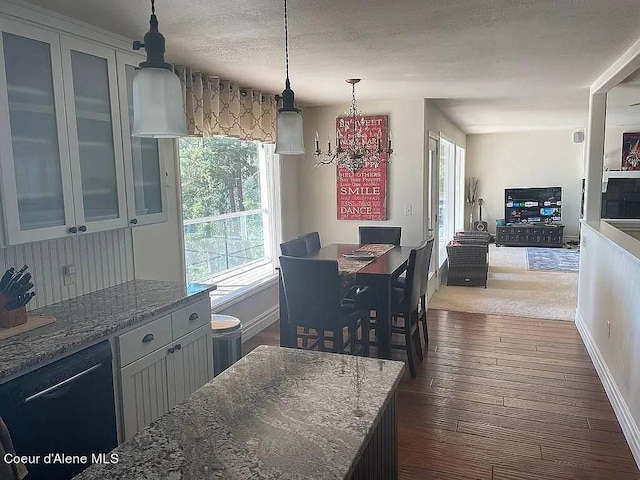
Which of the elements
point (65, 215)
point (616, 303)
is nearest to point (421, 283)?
point (616, 303)

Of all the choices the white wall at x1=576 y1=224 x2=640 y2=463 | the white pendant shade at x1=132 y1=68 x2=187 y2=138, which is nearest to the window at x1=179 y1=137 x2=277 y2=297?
the white pendant shade at x1=132 y1=68 x2=187 y2=138

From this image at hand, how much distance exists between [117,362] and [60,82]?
1.30 meters

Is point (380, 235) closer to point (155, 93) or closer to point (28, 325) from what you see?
point (28, 325)

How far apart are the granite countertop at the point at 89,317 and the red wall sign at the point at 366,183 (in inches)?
115

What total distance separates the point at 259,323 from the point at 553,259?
5982 mm

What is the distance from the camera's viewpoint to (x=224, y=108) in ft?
13.3

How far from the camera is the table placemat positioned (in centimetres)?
A: 339

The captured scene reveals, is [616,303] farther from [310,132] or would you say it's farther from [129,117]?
[310,132]

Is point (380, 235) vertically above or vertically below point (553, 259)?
above

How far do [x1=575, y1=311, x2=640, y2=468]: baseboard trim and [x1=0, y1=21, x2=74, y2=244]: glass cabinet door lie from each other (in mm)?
3098

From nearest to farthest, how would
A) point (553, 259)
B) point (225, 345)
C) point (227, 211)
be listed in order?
point (225, 345) < point (227, 211) < point (553, 259)

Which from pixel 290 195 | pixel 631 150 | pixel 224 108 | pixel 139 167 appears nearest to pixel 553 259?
pixel 631 150

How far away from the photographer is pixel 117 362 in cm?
211

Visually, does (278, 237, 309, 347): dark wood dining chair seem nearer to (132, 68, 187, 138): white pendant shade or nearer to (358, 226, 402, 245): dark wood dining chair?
(358, 226, 402, 245): dark wood dining chair
